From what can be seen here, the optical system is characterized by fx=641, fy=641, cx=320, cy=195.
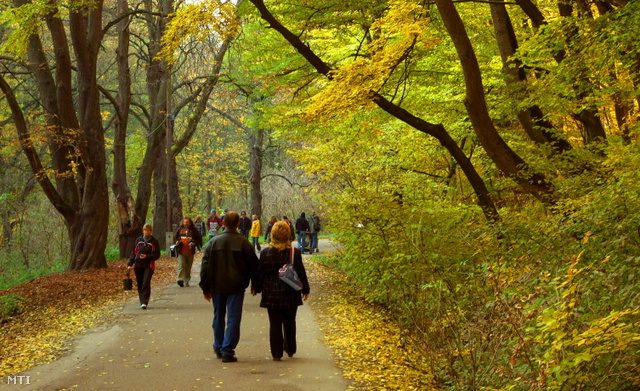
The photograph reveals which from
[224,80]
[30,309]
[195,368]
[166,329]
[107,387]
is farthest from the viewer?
[224,80]

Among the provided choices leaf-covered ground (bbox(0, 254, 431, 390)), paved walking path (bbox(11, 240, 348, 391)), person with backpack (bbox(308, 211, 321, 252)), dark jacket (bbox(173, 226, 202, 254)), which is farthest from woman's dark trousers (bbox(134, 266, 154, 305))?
person with backpack (bbox(308, 211, 321, 252))

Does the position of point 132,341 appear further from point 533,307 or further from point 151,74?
point 151,74

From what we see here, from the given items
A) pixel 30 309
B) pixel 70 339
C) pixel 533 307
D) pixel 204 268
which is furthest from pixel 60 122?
pixel 533 307

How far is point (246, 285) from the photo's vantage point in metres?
7.96

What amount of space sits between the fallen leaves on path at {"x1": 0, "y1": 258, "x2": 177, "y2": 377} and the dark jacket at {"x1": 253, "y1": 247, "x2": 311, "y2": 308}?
9.73 feet

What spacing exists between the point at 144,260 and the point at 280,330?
5.09 metres

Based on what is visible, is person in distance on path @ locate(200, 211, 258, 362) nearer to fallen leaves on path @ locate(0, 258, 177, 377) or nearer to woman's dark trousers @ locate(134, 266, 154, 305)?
fallen leaves on path @ locate(0, 258, 177, 377)

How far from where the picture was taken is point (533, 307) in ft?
16.9

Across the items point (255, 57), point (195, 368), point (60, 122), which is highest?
point (255, 57)

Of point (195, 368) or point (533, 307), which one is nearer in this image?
point (533, 307)

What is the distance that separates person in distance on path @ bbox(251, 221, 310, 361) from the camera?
782cm

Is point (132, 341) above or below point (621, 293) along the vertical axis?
below

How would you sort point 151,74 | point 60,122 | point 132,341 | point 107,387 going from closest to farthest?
point 107,387
point 132,341
point 60,122
point 151,74

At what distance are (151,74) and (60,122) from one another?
338 inches
